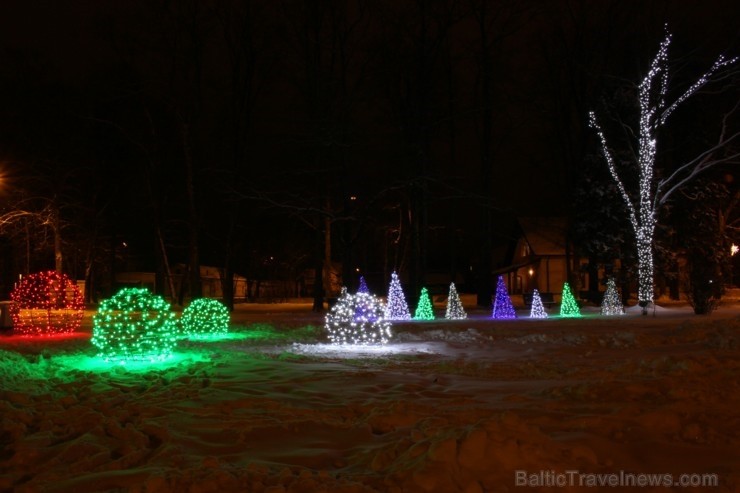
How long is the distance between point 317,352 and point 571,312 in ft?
49.4

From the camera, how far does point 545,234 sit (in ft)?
170

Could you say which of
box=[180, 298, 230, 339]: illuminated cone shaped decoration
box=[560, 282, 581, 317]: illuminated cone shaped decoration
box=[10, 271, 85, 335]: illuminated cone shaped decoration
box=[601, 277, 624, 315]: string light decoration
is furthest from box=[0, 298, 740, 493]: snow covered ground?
box=[601, 277, 624, 315]: string light decoration

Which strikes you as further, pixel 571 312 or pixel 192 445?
pixel 571 312

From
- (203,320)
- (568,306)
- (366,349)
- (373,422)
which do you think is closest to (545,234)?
(568,306)

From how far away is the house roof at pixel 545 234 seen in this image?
50.2 metres

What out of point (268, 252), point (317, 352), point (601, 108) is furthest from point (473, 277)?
point (317, 352)

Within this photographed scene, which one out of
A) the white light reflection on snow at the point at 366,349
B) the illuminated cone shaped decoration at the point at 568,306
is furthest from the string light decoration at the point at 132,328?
the illuminated cone shaped decoration at the point at 568,306

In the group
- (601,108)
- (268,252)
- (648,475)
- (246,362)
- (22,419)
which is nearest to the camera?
(648,475)

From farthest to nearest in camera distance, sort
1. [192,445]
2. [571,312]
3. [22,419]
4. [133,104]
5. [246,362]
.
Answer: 1. [133,104]
2. [571,312]
3. [246,362]
4. [22,419]
5. [192,445]

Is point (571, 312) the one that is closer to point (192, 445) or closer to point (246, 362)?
point (246, 362)

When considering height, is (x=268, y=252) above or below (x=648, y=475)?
above

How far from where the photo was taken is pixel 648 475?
18.1ft

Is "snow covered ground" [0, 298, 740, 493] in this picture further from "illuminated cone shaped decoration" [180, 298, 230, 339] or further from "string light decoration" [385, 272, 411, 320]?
"string light decoration" [385, 272, 411, 320]

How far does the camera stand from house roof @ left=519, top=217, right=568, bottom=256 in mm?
50188
